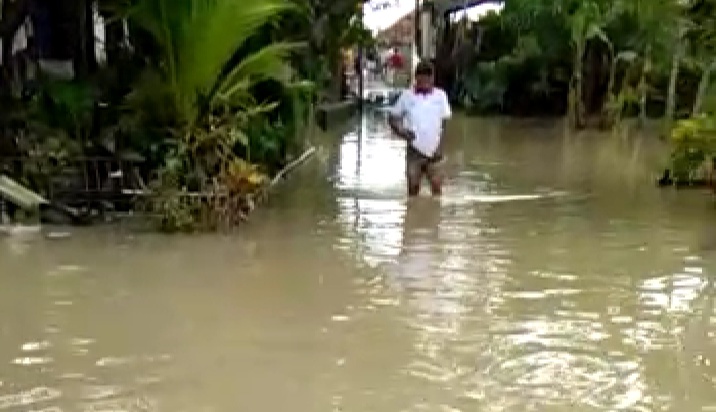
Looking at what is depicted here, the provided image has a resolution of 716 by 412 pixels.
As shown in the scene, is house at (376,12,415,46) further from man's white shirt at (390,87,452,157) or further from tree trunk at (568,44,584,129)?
man's white shirt at (390,87,452,157)

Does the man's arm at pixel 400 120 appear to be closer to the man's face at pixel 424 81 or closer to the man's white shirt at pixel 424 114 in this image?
the man's white shirt at pixel 424 114

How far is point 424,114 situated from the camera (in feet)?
40.1

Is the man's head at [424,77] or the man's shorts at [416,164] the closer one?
A: the man's head at [424,77]

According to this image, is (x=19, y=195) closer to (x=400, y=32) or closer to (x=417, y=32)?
(x=417, y=32)

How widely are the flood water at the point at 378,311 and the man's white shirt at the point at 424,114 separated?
60 centimetres

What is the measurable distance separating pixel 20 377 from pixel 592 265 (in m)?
4.36

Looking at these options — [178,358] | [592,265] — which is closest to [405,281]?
[592,265]

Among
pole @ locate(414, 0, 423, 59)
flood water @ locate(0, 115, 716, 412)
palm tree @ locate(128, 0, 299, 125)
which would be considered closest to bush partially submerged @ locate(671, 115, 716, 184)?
flood water @ locate(0, 115, 716, 412)

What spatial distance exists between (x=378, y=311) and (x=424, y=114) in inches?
206

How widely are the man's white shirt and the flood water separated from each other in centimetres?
60

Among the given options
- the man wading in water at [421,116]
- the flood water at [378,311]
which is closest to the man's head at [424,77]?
the man wading in water at [421,116]

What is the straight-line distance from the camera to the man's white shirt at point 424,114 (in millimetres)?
12250

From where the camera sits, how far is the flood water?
5.56m

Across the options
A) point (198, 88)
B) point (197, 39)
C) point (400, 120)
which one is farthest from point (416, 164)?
point (197, 39)
